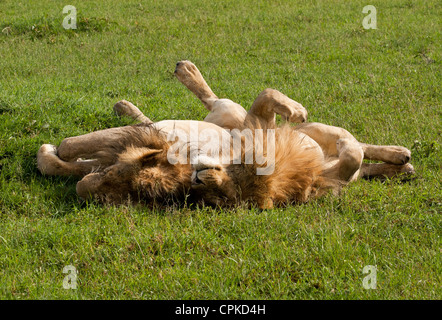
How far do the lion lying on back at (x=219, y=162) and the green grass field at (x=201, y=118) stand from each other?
141 mm

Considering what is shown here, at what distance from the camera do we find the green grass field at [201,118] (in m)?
3.32

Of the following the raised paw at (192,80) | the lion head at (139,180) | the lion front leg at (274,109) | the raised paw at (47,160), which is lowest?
the lion head at (139,180)

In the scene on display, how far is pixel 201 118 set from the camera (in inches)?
260

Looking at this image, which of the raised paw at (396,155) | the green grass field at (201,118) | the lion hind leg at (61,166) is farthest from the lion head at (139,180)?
the raised paw at (396,155)

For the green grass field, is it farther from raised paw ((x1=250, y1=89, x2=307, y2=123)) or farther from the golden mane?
raised paw ((x1=250, y1=89, x2=307, y2=123))

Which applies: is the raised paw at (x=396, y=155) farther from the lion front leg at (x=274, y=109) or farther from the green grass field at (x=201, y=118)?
the lion front leg at (x=274, y=109)

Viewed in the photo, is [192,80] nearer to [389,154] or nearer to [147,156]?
[147,156]

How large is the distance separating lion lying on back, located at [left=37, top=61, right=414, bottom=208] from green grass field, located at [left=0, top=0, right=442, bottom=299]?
0.14 meters

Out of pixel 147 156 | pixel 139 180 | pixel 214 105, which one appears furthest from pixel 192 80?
pixel 139 180

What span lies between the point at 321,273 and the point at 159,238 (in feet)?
3.60

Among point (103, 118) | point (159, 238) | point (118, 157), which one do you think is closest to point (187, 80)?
point (103, 118)

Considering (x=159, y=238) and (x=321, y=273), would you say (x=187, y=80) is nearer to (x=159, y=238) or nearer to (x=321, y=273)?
(x=159, y=238)

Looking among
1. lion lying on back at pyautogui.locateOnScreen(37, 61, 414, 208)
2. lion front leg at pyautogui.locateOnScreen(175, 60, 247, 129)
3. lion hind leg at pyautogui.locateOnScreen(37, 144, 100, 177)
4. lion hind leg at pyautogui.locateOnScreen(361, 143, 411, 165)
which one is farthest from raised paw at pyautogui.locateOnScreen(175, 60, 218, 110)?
lion hind leg at pyautogui.locateOnScreen(361, 143, 411, 165)

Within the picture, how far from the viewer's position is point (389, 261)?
3.50m
